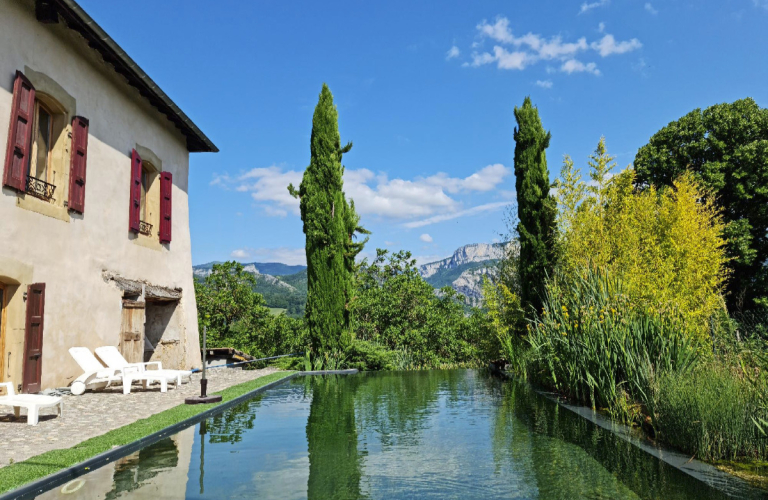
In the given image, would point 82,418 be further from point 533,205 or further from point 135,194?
point 533,205

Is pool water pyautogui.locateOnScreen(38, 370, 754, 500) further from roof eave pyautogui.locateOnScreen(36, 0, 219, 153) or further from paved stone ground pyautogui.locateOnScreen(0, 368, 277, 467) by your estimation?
roof eave pyautogui.locateOnScreen(36, 0, 219, 153)

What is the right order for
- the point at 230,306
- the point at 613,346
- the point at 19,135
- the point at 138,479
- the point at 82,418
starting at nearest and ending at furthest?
1. the point at 138,479
2. the point at 82,418
3. the point at 613,346
4. the point at 19,135
5. the point at 230,306

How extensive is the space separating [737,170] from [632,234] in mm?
14496

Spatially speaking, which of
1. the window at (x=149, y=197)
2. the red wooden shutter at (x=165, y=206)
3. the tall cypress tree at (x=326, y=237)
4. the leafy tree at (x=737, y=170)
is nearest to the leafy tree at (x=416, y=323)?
the tall cypress tree at (x=326, y=237)

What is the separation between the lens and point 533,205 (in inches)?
579

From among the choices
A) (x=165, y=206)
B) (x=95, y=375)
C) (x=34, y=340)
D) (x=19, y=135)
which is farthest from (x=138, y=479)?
(x=165, y=206)

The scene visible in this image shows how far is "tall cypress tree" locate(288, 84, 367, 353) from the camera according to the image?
1700 centimetres

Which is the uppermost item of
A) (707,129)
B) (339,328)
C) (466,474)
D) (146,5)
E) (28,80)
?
(707,129)

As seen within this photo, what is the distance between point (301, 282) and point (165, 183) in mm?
90221

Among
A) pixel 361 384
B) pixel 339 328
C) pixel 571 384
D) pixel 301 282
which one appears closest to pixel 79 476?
pixel 571 384

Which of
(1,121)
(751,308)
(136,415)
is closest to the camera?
(136,415)

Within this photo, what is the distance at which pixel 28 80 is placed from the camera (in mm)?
9172

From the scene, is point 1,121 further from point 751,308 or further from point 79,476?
point 751,308

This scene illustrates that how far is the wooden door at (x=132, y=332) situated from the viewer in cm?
1191
